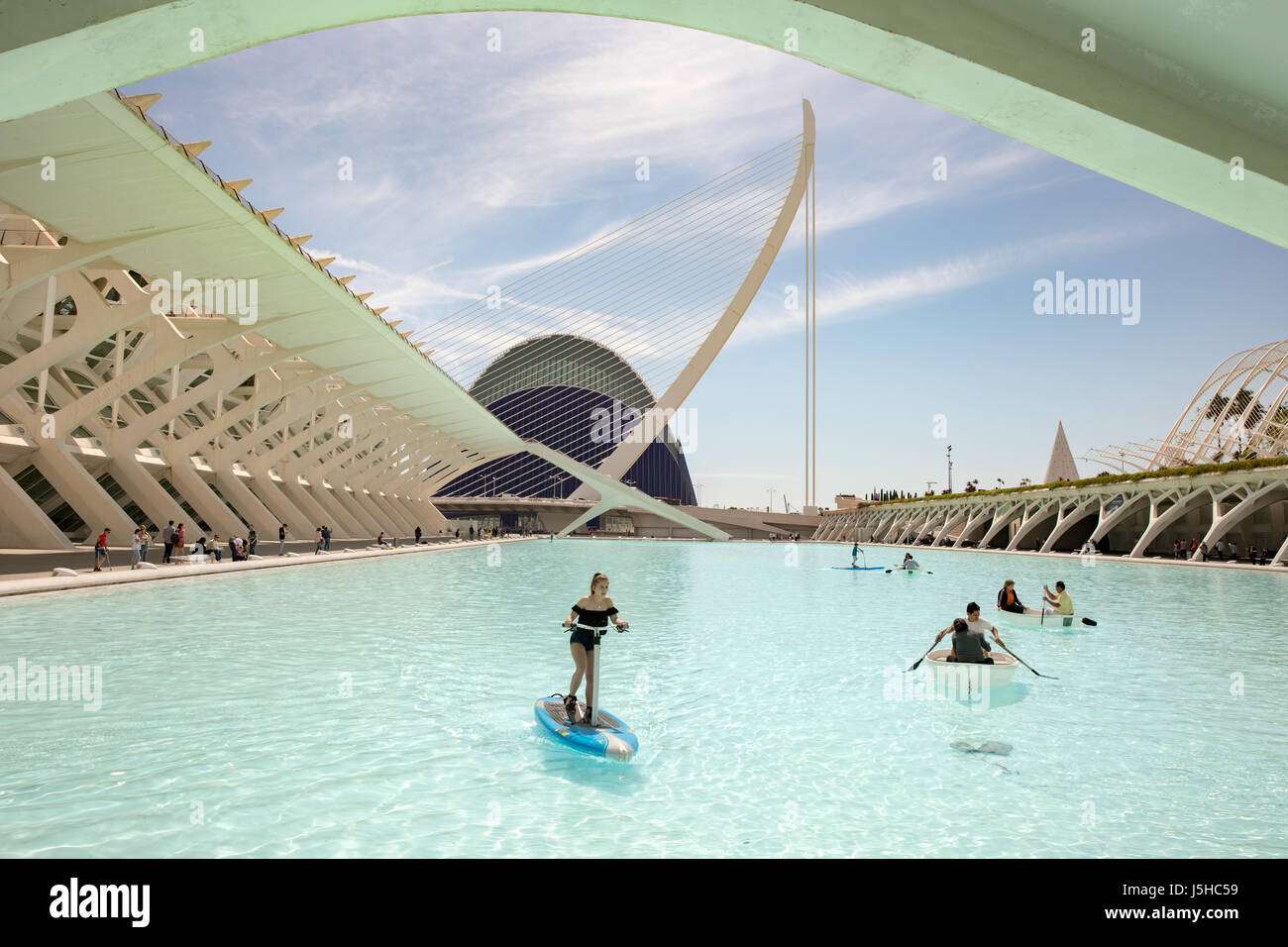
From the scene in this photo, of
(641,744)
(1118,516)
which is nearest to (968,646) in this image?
(641,744)

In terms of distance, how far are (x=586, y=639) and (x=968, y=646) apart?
3989mm

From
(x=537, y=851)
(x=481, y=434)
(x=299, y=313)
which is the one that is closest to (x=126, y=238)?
(x=299, y=313)

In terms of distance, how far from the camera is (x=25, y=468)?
23.2 metres

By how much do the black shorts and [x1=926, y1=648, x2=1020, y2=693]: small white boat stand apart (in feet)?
12.3

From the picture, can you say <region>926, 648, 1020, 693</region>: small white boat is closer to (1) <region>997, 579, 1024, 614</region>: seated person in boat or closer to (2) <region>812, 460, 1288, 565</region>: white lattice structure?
(1) <region>997, 579, 1024, 614</region>: seated person in boat

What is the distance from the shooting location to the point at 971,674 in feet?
23.7

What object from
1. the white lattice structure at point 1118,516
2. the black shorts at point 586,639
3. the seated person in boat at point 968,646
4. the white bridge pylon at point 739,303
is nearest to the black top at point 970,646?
the seated person in boat at point 968,646

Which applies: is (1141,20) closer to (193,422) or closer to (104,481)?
(104,481)

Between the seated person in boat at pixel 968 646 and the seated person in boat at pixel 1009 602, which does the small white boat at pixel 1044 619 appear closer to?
the seated person in boat at pixel 1009 602

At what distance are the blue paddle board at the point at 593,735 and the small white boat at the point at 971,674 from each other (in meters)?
3.47

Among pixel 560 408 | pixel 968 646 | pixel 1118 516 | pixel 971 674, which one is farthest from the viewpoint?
pixel 560 408

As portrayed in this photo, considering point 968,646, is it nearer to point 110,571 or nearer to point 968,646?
point 968,646

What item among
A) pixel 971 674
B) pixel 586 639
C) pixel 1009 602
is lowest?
pixel 1009 602
